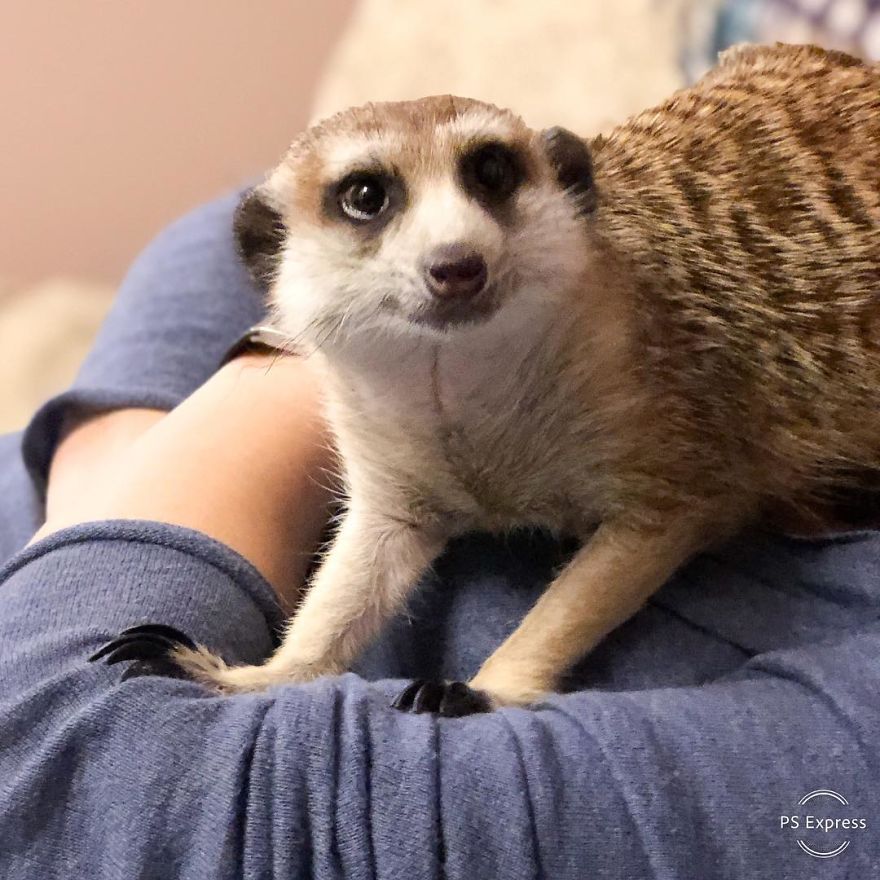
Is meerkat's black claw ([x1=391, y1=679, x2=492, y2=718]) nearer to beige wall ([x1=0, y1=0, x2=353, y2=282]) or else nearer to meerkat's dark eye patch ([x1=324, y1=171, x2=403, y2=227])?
meerkat's dark eye patch ([x1=324, y1=171, x2=403, y2=227])

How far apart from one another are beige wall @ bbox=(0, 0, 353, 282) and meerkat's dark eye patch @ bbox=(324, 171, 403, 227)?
4.83 ft

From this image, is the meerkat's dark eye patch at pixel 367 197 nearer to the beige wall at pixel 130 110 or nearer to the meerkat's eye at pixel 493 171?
the meerkat's eye at pixel 493 171

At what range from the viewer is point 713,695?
0.60 meters

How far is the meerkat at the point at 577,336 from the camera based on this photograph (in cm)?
69

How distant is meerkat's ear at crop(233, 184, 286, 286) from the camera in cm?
79

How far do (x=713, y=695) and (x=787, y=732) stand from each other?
5 cm

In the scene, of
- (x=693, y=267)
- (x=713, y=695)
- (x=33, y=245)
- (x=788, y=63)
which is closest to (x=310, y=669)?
(x=713, y=695)

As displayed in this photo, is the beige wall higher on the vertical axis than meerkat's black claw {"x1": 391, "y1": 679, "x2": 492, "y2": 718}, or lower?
higher

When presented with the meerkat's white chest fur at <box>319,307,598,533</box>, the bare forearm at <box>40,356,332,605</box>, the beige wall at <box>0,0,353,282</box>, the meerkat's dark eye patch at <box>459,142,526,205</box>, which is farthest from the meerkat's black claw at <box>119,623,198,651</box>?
the beige wall at <box>0,0,353,282</box>

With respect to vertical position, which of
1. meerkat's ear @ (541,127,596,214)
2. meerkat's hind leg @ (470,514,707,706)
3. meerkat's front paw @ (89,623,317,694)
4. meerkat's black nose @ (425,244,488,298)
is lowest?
meerkat's hind leg @ (470,514,707,706)

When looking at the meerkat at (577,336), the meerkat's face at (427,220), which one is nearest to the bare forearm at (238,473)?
the meerkat at (577,336)

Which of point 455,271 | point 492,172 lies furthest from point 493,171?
point 455,271

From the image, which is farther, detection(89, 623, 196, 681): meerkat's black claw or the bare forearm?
the bare forearm

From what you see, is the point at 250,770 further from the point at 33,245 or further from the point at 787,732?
the point at 33,245
